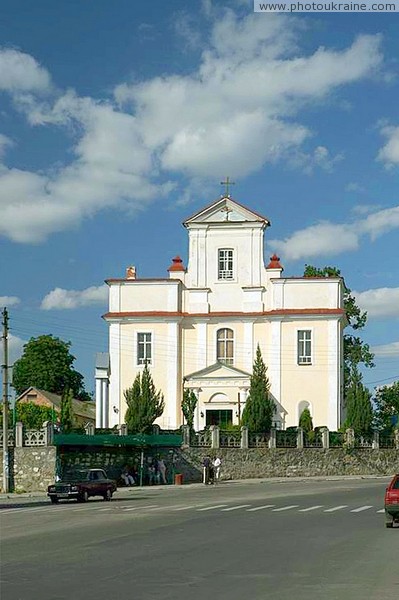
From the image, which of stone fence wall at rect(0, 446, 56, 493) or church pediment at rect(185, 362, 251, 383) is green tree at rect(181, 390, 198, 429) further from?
stone fence wall at rect(0, 446, 56, 493)

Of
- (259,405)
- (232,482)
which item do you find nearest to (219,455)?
(232,482)

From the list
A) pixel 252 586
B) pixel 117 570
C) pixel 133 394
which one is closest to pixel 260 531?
pixel 117 570

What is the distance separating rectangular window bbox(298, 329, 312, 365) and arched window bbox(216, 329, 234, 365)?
4460 millimetres

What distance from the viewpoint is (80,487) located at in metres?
35.2

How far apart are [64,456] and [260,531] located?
87.2 feet

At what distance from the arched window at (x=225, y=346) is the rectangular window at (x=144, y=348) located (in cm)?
450

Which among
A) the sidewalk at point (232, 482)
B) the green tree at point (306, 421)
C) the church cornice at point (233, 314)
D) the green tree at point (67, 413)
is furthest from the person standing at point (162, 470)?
the church cornice at point (233, 314)

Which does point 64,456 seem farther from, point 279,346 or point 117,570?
point 117,570

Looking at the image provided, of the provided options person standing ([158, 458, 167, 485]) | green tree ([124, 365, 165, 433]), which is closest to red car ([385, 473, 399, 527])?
person standing ([158, 458, 167, 485])

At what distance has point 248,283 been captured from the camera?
65.0 m

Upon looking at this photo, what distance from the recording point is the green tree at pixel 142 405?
56.2m

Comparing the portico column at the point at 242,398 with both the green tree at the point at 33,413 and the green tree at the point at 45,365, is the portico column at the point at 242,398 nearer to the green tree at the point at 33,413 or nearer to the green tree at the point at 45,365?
the green tree at the point at 33,413

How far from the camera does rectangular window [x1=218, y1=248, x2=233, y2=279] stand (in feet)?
214

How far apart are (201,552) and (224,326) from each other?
1891 inches
